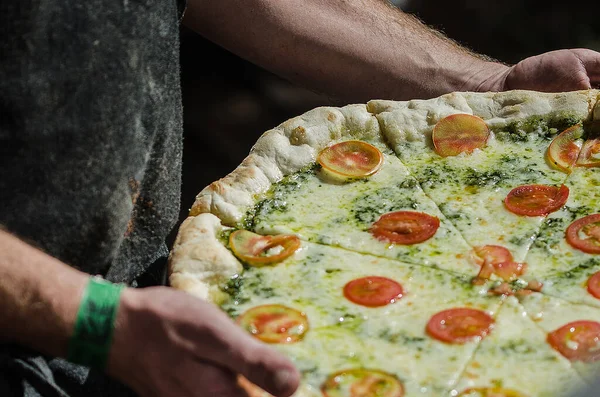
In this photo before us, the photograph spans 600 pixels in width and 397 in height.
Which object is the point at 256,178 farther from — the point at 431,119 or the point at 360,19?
the point at 360,19

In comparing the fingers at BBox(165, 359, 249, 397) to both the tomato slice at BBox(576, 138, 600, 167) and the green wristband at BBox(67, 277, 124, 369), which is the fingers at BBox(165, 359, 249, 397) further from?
the tomato slice at BBox(576, 138, 600, 167)

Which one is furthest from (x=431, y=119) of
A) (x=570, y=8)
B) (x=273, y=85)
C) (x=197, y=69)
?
(x=570, y=8)

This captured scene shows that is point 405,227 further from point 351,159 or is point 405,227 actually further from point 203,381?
point 203,381

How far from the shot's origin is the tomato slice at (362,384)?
1964mm

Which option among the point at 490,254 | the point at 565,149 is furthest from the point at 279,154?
the point at 565,149

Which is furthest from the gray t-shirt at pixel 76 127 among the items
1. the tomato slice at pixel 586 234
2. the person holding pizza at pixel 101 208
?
Answer: the tomato slice at pixel 586 234

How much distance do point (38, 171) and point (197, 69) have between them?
2.98 meters

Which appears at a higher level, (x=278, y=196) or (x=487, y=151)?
(x=487, y=151)

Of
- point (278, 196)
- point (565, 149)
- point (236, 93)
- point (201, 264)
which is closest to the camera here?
point (201, 264)

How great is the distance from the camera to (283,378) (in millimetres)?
1666

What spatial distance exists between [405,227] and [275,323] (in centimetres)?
61

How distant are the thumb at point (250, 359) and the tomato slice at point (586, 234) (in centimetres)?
117

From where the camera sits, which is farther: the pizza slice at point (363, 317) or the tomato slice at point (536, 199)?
the tomato slice at point (536, 199)

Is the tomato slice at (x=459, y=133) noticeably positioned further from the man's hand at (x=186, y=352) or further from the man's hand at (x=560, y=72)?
the man's hand at (x=186, y=352)
